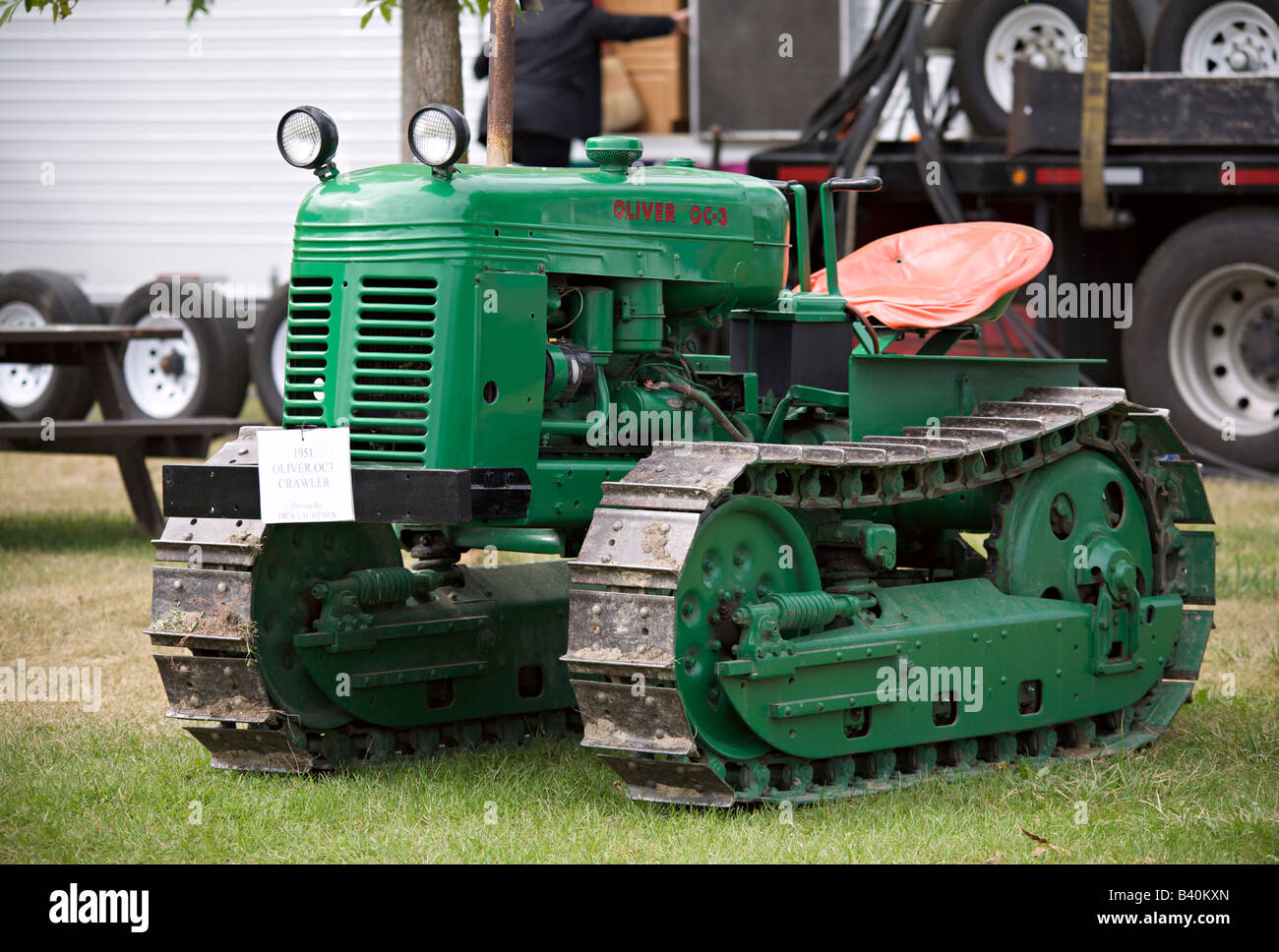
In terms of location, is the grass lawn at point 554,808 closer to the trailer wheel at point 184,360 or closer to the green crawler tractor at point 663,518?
the green crawler tractor at point 663,518

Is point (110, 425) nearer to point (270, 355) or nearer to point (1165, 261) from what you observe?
point (270, 355)

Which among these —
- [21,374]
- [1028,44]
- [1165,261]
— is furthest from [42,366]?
[1165,261]

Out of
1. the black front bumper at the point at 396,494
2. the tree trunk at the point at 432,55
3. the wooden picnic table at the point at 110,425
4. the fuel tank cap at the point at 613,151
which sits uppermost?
the tree trunk at the point at 432,55

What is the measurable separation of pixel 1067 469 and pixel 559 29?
5029 mm

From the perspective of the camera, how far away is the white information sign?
224 inches

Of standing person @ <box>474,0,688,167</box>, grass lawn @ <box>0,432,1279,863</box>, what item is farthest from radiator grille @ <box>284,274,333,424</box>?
standing person @ <box>474,0,688,167</box>

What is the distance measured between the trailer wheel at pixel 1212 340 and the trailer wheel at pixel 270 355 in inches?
228

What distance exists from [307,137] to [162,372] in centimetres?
751

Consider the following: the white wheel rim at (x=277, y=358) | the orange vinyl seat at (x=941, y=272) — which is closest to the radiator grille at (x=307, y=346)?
the orange vinyl seat at (x=941, y=272)

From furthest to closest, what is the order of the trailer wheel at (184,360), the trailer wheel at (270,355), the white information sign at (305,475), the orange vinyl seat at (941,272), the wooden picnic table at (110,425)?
the trailer wheel at (270,355)
the trailer wheel at (184,360)
the wooden picnic table at (110,425)
the orange vinyl seat at (941,272)
the white information sign at (305,475)

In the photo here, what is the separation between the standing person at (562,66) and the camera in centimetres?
1084

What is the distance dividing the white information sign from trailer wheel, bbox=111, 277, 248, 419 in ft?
23.2

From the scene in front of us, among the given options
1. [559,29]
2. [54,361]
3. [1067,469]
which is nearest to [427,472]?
[1067,469]

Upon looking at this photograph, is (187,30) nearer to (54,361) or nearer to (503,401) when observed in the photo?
(54,361)
